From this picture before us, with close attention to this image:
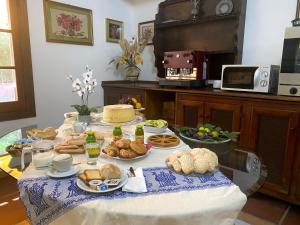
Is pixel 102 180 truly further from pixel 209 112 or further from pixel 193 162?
pixel 209 112

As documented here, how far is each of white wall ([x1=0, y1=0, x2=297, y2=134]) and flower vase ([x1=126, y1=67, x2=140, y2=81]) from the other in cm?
24

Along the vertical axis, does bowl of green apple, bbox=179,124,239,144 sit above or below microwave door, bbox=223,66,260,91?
below

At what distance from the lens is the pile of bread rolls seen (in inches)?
37.2

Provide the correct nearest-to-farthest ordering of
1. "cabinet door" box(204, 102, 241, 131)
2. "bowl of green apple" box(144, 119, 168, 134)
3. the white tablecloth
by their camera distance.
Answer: the white tablecloth
"bowl of green apple" box(144, 119, 168, 134)
"cabinet door" box(204, 102, 241, 131)

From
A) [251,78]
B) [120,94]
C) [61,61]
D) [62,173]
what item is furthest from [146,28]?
[62,173]

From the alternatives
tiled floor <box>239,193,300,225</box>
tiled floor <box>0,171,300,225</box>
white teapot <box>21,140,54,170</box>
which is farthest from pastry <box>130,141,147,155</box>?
tiled floor <box>239,193,300,225</box>

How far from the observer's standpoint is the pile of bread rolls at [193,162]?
3.10 ft

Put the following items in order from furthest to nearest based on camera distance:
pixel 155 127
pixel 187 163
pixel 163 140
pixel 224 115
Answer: pixel 224 115, pixel 155 127, pixel 163 140, pixel 187 163

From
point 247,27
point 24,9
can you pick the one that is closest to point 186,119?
point 247,27

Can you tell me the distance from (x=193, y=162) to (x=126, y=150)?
12.7 inches

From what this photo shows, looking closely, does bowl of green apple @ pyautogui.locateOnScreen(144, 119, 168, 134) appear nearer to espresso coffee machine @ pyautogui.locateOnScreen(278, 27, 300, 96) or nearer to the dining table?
the dining table

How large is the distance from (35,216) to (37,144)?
15.8 inches

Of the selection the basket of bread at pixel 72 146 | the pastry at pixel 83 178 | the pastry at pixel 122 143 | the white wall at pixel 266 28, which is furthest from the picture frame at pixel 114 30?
the pastry at pixel 83 178

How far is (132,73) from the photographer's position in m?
3.34
